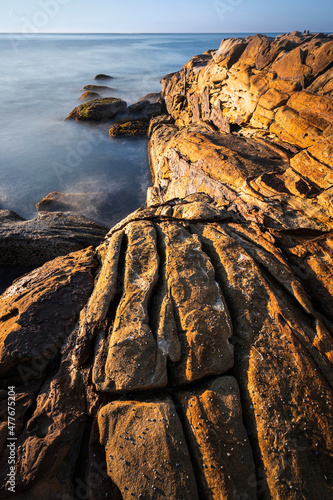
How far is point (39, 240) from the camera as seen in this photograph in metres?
10.8

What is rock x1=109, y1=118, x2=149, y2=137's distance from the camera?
2712 centimetres

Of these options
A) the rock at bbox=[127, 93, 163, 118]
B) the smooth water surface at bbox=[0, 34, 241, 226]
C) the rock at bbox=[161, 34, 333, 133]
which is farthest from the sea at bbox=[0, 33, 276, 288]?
the rock at bbox=[161, 34, 333, 133]

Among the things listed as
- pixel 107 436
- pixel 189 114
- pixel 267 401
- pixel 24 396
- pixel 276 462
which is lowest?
pixel 24 396

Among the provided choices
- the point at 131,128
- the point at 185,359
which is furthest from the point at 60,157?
the point at 185,359

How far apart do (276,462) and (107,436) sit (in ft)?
7.15

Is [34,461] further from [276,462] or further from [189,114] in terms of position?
[189,114]

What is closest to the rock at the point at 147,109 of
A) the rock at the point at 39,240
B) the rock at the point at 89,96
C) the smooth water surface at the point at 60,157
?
the smooth water surface at the point at 60,157

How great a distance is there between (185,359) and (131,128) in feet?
92.1

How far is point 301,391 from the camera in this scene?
3627mm

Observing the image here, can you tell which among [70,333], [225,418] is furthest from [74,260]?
[225,418]

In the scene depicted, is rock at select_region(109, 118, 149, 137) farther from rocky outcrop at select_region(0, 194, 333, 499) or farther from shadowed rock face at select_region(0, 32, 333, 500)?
rocky outcrop at select_region(0, 194, 333, 499)

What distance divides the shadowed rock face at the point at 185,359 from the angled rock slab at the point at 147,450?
2 cm

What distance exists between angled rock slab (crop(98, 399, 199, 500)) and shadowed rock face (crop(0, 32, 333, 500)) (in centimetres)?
2

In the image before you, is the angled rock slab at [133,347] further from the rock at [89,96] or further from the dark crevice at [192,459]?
the rock at [89,96]
